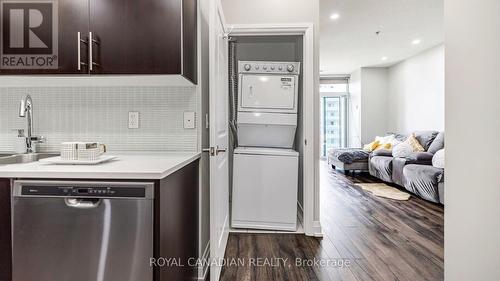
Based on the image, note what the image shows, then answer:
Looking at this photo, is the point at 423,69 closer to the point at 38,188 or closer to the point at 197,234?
the point at 197,234

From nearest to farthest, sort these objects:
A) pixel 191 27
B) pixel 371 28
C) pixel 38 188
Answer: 1. pixel 38 188
2. pixel 191 27
3. pixel 371 28

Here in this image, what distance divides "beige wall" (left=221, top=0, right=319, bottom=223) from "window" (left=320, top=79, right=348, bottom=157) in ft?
19.7

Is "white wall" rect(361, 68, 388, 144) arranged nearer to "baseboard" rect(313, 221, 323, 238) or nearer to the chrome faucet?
"baseboard" rect(313, 221, 323, 238)

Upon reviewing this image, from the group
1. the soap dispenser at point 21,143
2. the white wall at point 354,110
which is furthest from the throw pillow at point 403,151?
the soap dispenser at point 21,143

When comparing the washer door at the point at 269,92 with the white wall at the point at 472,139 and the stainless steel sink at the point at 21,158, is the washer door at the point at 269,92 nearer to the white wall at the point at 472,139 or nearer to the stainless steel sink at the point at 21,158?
the white wall at the point at 472,139

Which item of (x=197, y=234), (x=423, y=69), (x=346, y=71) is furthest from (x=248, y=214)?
(x=346, y=71)

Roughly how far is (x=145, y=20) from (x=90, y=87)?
71 cm

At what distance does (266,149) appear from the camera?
2.77 meters

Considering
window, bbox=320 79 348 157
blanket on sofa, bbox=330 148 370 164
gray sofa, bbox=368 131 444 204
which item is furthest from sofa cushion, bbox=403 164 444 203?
window, bbox=320 79 348 157

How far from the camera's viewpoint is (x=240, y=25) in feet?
8.19

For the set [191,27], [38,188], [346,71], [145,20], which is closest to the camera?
[38,188]

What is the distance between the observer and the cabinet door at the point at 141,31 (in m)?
1.40

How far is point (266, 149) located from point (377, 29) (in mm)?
3338

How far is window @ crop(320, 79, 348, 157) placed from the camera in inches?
328
